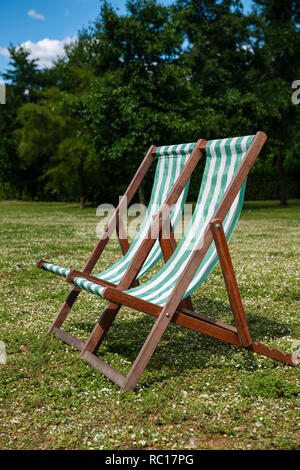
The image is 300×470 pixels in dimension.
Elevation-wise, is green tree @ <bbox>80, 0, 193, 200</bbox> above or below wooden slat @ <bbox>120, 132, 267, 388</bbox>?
above

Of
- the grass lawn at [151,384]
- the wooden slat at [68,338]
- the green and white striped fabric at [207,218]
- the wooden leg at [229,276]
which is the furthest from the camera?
the wooden slat at [68,338]

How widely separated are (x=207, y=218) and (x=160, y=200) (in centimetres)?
103

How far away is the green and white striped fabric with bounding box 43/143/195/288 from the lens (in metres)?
5.12

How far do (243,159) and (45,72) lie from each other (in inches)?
1807

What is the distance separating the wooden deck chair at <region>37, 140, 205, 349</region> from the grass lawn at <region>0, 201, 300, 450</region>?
446 mm

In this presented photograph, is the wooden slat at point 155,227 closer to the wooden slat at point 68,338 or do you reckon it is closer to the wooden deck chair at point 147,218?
the wooden deck chair at point 147,218

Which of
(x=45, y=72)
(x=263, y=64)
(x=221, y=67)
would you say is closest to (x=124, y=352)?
(x=221, y=67)

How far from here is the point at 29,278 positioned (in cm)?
793

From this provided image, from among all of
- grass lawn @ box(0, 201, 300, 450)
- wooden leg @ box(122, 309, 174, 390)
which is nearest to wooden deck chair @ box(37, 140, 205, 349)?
grass lawn @ box(0, 201, 300, 450)

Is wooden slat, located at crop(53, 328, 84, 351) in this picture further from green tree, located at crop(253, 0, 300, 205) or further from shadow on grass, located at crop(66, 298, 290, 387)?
green tree, located at crop(253, 0, 300, 205)

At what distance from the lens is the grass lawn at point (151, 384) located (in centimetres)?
312

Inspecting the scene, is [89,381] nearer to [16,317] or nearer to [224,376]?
[224,376]

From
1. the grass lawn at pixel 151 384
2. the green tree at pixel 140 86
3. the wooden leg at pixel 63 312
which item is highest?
the green tree at pixel 140 86

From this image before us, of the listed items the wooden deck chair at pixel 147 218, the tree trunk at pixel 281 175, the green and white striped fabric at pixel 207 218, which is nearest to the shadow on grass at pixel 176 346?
the wooden deck chair at pixel 147 218
